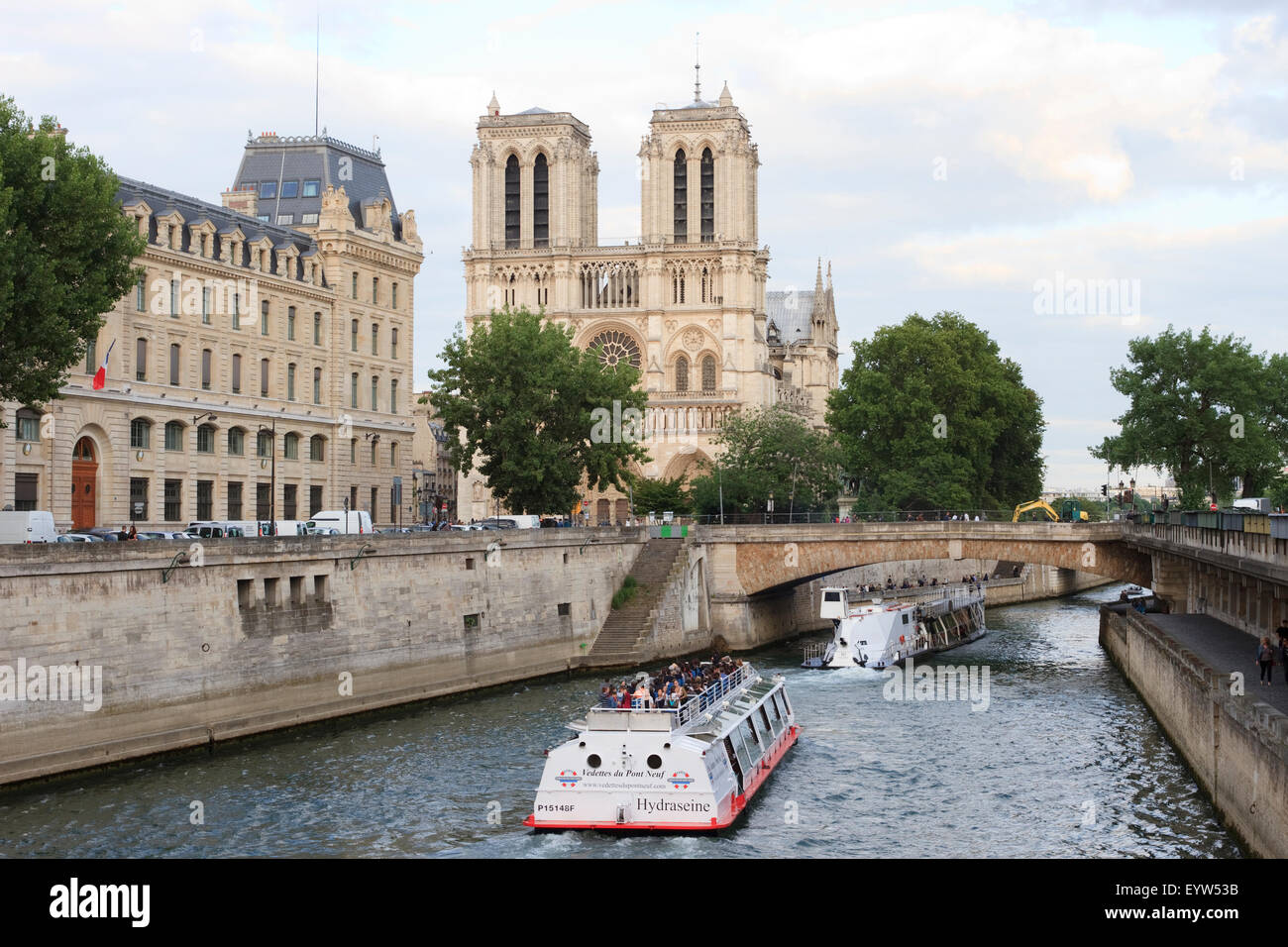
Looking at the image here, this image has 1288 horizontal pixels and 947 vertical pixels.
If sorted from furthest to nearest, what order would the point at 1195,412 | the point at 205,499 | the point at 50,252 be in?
the point at 1195,412 → the point at 205,499 → the point at 50,252

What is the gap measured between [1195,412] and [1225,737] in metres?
66.3

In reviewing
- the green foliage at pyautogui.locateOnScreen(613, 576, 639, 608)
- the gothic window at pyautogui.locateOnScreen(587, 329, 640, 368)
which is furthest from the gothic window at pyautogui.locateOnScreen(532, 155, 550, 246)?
the green foliage at pyautogui.locateOnScreen(613, 576, 639, 608)

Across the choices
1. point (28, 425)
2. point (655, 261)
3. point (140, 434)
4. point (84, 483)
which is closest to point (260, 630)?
point (28, 425)

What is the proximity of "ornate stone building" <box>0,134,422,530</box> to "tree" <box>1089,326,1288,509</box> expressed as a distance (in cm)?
4648

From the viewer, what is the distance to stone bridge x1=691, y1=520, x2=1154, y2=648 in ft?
218

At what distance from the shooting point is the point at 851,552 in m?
71.4

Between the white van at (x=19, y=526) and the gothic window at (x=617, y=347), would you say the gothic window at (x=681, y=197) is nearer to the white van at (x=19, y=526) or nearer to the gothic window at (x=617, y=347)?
the gothic window at (x=617, y=347)

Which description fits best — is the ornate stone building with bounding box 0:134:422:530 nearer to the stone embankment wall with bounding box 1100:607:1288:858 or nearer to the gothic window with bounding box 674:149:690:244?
the stone embankment wall with bounding box 1100:607:1288:858

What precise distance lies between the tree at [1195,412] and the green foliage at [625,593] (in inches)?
1618

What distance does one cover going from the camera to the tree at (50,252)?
42125mm

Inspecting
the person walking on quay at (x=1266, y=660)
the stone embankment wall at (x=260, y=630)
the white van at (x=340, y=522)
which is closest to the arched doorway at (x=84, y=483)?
the white van at (x=340, y=522)

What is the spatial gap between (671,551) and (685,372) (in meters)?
63.1

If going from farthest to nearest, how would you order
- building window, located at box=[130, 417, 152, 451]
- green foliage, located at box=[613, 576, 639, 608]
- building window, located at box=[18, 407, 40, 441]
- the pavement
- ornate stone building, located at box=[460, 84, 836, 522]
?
ornate stone building, located at box=[460, 84, 836, 522], green foliage, located at box=[613, 576, 639, 608], building window, located at box=[130, 417, 152, 451], building window, located at box=[18, 407, 40, 441], the pavement

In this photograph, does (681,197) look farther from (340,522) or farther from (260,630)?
(260,630)
